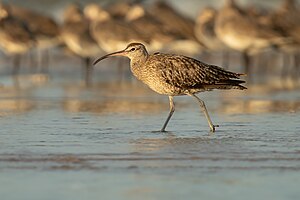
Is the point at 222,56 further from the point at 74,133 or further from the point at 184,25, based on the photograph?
the point at 74,133

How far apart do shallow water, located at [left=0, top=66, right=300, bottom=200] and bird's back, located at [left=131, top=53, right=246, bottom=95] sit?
0.48 metres

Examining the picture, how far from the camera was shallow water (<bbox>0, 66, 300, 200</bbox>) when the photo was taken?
692 centimetres

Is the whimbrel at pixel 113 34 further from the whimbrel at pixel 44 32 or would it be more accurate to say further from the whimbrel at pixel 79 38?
the whimbrel at pixel 44 32

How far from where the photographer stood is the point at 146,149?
888 cm

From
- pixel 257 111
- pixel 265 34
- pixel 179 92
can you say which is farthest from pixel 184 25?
pixel 179 92

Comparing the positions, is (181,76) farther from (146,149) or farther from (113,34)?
(113,34)

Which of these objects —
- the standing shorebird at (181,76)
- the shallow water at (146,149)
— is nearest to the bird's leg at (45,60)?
the shallow water at (146,149)

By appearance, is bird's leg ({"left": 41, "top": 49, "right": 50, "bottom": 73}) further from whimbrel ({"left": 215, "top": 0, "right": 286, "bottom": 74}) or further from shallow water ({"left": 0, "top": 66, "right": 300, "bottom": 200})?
shallow water ({"left": 0, "top": 66, "right": 300, "bottom": 200})

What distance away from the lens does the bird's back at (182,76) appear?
35.3ft

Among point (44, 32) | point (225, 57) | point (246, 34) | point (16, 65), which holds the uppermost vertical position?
point (44, 32)

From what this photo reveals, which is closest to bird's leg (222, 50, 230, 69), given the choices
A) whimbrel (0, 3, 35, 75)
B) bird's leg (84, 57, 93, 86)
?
bird's leg (84, 57, 93, 86)

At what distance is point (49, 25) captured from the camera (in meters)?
27.0

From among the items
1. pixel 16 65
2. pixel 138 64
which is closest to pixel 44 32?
pixel 16 65

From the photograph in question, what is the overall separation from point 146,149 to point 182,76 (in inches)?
81.7
